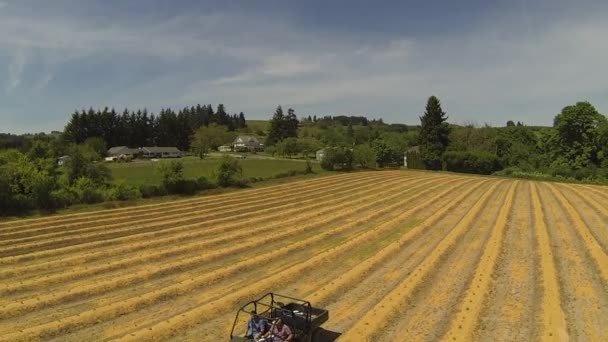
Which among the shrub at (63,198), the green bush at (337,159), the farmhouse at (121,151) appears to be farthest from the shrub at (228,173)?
the farmhouse at (121,151)

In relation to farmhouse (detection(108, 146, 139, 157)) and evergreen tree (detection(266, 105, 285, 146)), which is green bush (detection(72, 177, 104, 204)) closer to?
farmhouse (detection(108, 146, 139, 157))

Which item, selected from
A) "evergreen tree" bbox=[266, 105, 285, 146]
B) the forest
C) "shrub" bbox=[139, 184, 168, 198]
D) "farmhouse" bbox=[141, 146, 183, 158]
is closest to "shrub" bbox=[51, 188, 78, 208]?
the forest

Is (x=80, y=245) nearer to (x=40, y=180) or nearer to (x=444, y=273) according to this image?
(x=40, y=180)

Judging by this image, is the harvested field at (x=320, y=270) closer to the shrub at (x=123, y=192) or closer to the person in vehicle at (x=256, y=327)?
the person in vehicle at (x=256, y=327)

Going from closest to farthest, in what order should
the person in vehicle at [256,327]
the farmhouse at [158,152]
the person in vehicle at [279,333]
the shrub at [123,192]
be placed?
the person in vehicle at [279,333], the person in vehicle at [256,327], the shrub at [123,192], the farmhouse at [158,152]

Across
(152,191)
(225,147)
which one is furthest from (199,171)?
(225,147)
